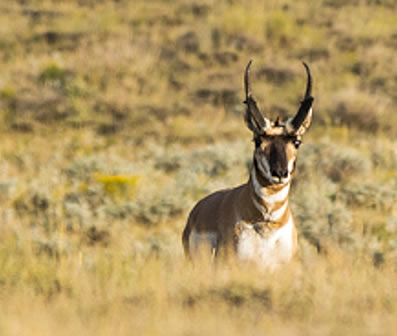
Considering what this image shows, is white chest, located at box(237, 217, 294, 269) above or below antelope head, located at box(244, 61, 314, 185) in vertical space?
below

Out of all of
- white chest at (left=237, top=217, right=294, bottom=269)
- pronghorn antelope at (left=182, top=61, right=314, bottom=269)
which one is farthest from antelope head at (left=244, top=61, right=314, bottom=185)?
white chest at (left=237, top=217, right=294, bottom=269)

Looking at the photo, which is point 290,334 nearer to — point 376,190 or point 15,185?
point 376,190

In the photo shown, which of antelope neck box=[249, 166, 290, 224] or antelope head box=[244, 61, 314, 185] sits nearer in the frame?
antelope head box=[244, 61, 314, 185]

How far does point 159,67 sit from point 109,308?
16527 millimetres

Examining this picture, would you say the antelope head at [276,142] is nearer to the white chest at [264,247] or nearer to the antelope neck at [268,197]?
the antelope neck at [268,197]

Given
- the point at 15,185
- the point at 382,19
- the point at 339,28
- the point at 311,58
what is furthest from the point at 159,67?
the point at 15,185

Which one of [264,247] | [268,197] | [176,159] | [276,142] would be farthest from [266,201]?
[176,159]

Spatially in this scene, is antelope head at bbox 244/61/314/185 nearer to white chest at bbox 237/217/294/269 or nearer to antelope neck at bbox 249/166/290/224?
antelope neck at bbox 249/166/290/224

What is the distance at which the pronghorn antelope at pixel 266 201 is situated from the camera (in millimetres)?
5184

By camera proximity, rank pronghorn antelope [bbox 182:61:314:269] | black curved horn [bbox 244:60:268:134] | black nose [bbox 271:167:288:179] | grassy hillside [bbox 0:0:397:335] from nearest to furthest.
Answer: grassy hillside [bbox 0:0:397:335] < black nose [bbox 271:167:288:179] < pronghorn antelope [bbox 182:61:314:269] < black curved horn [bbox 244:60:268:134]

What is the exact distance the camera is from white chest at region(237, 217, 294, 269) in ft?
17.3

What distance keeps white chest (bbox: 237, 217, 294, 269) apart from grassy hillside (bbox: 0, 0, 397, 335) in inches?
5.0

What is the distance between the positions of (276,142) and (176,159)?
814cm

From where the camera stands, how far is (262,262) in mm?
5238
